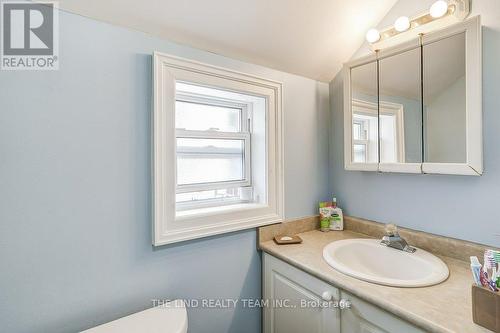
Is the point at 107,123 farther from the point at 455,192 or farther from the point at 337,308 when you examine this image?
the point at 455,192

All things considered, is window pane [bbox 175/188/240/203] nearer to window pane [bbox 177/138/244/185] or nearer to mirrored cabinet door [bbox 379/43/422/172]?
window pane [bbox 177/138/244/185]

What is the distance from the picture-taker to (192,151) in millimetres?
1383

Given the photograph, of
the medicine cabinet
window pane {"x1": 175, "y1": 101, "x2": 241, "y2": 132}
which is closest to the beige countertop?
the medicine cabinet

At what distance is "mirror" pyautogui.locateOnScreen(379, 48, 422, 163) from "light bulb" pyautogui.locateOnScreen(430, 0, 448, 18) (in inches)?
6.1

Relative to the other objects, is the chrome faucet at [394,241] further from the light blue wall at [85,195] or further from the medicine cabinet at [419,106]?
the light blue wall at [85,195]

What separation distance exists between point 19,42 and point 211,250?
1157 mm

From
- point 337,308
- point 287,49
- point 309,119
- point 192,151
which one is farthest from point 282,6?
point 337,308

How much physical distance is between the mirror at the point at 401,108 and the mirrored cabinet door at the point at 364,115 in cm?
4

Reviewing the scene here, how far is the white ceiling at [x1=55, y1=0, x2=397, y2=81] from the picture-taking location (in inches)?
40.1

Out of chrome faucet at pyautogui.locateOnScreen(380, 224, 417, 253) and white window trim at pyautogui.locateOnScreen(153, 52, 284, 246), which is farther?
chrome faucet at pyautogui.locateOnScreen(380, 224, 417, 253)

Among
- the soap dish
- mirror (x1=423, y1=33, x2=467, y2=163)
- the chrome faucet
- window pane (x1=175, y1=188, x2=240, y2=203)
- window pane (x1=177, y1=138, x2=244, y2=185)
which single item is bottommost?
the soap dish

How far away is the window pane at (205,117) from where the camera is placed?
4.51 ft

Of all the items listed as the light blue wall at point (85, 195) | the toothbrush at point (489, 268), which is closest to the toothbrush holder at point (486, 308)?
the toothbrush at point (489, 268)

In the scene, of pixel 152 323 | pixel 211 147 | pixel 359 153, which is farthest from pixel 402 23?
pixel 152 323
